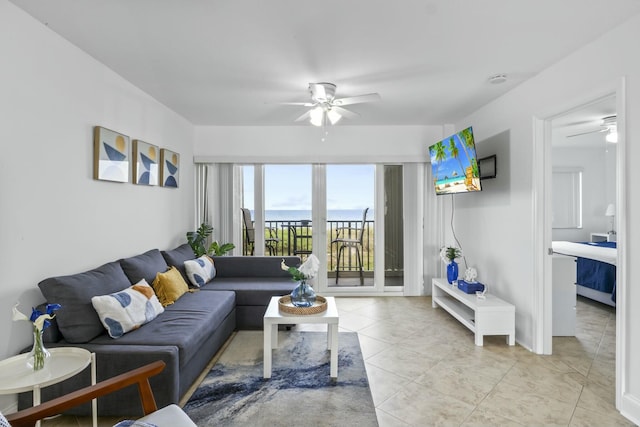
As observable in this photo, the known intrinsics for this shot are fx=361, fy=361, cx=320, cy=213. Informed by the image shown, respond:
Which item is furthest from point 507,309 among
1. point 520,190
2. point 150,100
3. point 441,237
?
point 150,100

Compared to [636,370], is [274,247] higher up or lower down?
higher up

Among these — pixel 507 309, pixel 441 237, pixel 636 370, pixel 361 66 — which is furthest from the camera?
pixel 441 237

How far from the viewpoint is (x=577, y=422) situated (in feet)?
7.04

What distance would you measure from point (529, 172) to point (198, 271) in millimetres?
3364

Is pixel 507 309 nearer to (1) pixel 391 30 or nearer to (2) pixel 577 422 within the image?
(2) pixel 577 422

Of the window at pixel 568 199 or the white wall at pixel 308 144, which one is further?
the window at pixel 568 199

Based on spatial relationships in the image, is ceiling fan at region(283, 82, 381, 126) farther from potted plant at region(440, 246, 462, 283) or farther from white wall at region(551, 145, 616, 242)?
white wall at region(551, 145, 616, 242)

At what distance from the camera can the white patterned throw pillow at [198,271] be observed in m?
3.77

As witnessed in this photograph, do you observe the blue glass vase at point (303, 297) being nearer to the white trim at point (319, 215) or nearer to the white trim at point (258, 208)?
the white trim at point (319, 215)

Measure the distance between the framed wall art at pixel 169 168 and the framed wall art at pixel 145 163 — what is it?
0.31 feet

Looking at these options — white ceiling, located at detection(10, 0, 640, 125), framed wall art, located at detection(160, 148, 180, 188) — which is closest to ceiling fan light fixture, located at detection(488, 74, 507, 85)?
white ceiling, located at detection(10, 0, 640, 125)

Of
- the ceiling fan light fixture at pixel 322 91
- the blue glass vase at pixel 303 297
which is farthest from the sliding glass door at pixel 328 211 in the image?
the blue glass vase at pixel 303 297

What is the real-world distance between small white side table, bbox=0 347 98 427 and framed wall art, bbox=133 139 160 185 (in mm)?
1896

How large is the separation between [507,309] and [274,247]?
320 centimetres
